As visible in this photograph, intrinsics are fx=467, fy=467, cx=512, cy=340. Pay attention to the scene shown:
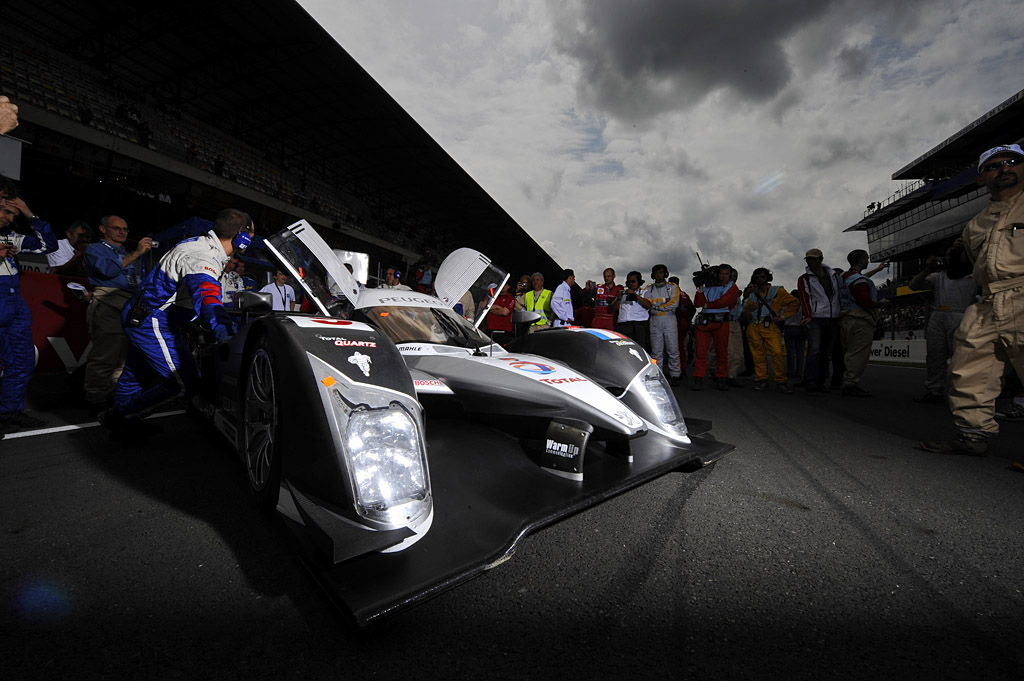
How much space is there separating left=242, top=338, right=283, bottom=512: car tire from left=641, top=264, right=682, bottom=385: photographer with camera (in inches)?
209

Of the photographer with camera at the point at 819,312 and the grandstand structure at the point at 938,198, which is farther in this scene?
the grandstand structure at the point at 938,198

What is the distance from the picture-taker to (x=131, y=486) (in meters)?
2.27

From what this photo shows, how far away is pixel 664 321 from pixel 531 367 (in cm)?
442

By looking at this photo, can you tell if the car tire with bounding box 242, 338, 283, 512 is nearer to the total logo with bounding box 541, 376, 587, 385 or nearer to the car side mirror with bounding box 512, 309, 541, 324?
the total logo with bounding box 541, 376, 587, 385

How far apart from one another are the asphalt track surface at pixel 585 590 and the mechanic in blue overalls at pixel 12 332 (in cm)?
119

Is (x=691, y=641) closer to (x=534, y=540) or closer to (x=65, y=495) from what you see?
(x=534, y=540)

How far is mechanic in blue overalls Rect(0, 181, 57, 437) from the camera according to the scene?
3203 mm

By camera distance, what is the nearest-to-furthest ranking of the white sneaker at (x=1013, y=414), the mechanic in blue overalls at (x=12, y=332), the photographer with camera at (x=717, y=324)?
the mechanic in blue overalls at (x=12, y=332) → the white sneaker at (x=1013, y=414) → the photographer with camera at (x=717, y=324)

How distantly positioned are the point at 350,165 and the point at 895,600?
953 inches

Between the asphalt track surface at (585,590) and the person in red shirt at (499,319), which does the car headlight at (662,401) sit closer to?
the asphalt track surface at (585,590)

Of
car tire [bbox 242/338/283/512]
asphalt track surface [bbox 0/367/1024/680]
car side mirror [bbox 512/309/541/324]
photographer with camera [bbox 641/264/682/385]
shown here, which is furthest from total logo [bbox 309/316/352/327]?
photographer with camera [bbox 641/264/682/385]

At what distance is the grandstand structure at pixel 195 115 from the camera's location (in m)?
11.4

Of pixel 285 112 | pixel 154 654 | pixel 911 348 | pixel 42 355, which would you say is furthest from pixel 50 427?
pixel 285 112

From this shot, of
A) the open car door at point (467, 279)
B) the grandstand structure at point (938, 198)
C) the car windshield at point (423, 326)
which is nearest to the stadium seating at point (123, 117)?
the open car door at point (467, 279)
